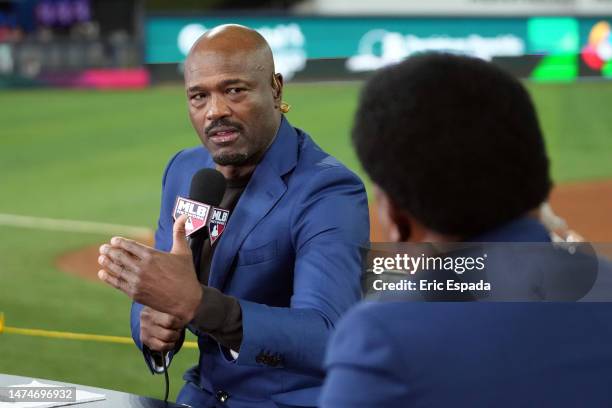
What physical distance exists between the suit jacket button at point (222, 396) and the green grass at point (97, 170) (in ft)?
3.05

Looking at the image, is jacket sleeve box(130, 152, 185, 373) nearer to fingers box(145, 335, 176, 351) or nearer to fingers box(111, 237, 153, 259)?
fingers box(145, 335, 176, 351)

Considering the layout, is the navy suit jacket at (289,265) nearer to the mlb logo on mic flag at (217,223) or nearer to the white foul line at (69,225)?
the mlb logo on mic flag at (217,223)

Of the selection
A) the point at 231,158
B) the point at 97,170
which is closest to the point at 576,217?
the point at 97,170

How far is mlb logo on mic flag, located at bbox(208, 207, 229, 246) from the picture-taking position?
3.08 meters

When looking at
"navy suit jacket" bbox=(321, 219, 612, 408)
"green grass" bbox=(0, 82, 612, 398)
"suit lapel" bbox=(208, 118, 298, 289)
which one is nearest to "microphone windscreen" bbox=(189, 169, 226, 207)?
"suit lapel" bbox=(208, 118, 298, 289)

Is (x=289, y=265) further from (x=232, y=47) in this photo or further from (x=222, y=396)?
(x=232, y=47)

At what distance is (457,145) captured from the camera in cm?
156

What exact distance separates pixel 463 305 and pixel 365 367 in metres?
0.21

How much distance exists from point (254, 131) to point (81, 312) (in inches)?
A: 197

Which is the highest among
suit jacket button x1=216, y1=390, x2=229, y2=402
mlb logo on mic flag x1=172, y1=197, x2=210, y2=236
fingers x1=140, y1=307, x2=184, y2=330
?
mlb logo on mic flag x1=172, y1=197, x2=210, y2=236

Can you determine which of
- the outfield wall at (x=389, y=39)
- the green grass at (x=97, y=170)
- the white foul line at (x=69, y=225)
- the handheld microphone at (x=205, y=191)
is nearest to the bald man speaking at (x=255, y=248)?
the handheld microphone at (x=205, y=191)

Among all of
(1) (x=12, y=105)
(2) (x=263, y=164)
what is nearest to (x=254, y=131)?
(2) (x=263, y=164)

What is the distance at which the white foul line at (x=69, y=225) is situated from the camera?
11125 mm

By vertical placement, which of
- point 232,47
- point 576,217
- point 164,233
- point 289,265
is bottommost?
point 289,265
